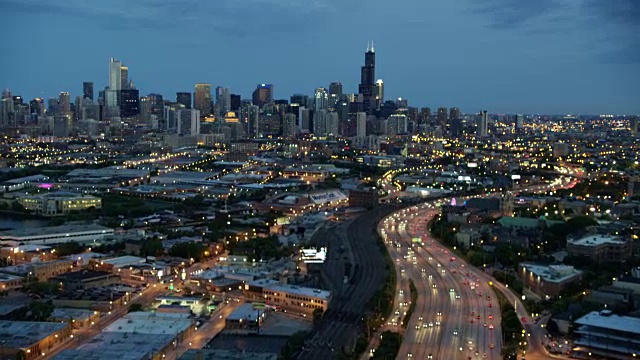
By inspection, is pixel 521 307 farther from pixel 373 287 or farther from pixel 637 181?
pixel 637 181

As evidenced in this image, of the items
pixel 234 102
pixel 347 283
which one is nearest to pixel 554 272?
pixel 347 283

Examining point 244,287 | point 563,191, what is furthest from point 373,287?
point 563,191

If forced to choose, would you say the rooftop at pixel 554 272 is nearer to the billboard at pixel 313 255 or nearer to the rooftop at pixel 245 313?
the billboard at pixel 313 255

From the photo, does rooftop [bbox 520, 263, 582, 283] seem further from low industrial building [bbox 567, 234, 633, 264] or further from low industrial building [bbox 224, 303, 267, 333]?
low industrial building [bbox 224, 303, 267, 333]

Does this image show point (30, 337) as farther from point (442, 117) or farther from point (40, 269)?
point (442, 117)

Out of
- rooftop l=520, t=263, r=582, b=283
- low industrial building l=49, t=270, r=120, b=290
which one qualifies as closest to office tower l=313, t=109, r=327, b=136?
rooftop l=520, t=263, r=582, b=283
